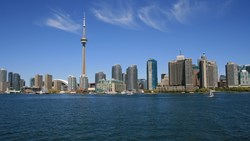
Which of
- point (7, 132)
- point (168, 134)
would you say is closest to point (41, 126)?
point (7, 132)

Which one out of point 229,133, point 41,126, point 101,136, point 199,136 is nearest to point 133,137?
point 101,136

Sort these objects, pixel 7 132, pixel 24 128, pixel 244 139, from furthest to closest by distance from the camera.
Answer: pixel 24 128, pixel 7 132, pixel 244 139

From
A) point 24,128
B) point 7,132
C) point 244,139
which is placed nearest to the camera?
point 244,139

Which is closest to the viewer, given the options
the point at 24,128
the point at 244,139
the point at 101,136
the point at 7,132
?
the point at 244,139

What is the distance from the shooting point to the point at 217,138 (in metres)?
43.2

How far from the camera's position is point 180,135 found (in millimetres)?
45750

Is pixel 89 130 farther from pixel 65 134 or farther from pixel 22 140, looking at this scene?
pixel 22 140

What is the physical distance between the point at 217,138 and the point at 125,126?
18.3 m

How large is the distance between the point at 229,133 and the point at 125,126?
18772 mm

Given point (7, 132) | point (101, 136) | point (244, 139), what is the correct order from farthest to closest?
Result: point (7, 132) < point (101, 136) < point (244, 139)

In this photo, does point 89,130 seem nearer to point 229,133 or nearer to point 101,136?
point 101,136

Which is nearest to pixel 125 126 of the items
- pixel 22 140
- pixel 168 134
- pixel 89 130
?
pixel 89 130

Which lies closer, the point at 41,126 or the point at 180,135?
the point at 180,135

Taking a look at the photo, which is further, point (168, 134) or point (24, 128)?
point (24, 128)
